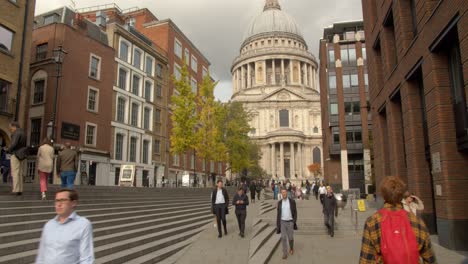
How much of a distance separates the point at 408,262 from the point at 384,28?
55.9 ft

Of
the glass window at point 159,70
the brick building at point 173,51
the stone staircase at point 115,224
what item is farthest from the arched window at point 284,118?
the stone staircase at point 115,224

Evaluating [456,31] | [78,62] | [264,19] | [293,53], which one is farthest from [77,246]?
[264,19]

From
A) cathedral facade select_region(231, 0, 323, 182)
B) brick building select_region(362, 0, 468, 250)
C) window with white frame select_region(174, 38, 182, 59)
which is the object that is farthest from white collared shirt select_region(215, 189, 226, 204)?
cathedral facade select_region(231, 0, 323, 182)

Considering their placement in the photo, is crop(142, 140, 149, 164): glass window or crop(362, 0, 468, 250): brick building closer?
crop(362, 0, 468, 250): brick building

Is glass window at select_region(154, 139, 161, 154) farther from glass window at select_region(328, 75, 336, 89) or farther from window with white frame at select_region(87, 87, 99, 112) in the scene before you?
glass window at select_region(328, 75, 336, 89)

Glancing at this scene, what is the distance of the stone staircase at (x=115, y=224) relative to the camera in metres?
7.82

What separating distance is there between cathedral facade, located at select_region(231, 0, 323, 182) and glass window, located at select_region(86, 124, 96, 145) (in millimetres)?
54939

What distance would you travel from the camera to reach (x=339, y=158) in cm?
4847

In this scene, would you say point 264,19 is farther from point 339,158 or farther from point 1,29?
point 1,29

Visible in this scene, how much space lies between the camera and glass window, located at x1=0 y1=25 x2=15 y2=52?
18.8 metres

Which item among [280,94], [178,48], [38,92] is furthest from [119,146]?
[280,94]

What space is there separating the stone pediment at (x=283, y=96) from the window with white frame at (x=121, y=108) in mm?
62573

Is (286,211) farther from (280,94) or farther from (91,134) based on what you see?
(280,94)

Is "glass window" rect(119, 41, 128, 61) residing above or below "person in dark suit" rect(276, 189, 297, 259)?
above
